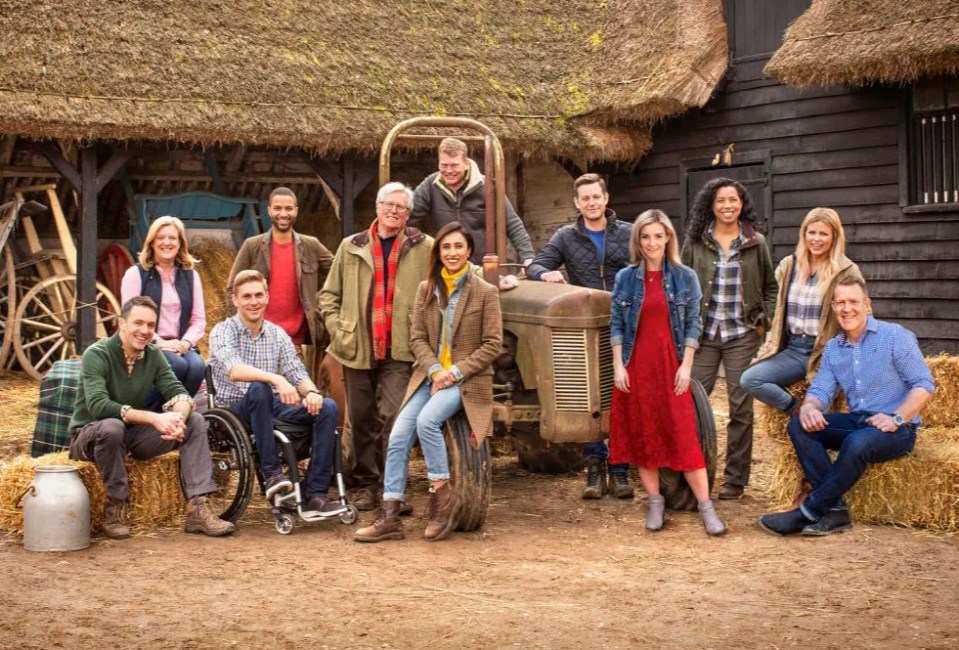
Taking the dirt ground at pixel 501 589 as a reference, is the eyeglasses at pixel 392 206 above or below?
above

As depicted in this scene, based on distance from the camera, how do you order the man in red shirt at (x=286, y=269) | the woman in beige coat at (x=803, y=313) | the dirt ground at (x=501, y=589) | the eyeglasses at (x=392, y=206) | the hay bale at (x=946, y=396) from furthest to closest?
1. the hay bale at (x=946, y=396)
2. the man in red shirt at (x=286, y=269)
3. the eyeglasses at (x=392, y=206)
4. the woman in beige coat at (x=803, y=313)
5. the dirt ground at (x=501, y=589)

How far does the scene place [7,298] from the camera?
38.1 feet

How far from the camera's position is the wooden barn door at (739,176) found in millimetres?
12578

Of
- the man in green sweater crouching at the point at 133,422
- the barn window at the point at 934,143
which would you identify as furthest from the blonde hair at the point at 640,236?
the barn window at the point at 934,143

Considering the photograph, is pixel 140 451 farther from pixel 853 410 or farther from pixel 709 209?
pixel 853 410

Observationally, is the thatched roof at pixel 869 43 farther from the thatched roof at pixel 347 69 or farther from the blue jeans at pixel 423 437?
the blue jeans at pixel 423 437

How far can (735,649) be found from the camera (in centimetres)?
417

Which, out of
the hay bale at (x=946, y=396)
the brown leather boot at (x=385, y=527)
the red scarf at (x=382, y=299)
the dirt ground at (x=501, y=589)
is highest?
the red scarf at (x=382, y=299)

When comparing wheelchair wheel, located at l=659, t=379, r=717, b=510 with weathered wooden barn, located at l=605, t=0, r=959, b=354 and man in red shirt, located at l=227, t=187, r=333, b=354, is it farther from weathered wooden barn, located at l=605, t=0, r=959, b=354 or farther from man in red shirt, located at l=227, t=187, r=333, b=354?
weathered wooden barn, located at l=605, t=0, r=959, b=354

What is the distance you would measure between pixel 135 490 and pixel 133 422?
377 mm

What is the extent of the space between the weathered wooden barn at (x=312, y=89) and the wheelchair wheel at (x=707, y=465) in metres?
6.48

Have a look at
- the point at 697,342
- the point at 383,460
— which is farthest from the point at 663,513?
the point at 383,460

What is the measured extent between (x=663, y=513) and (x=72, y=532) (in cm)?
292

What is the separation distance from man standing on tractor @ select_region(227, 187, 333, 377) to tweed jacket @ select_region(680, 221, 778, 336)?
2198 mm
